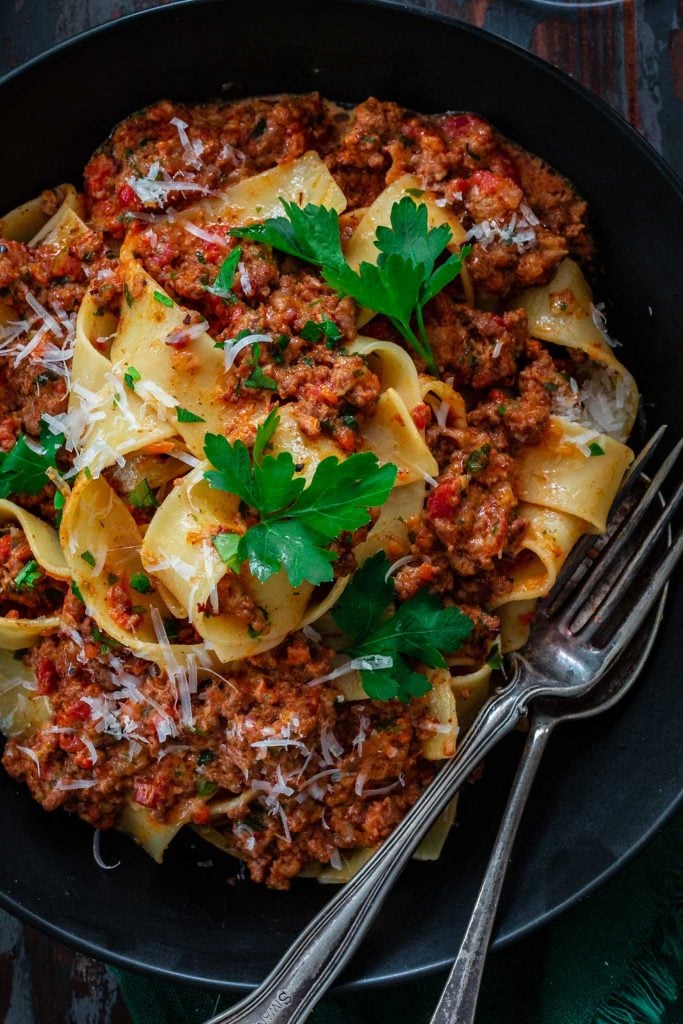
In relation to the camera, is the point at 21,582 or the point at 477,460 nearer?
the point at 477,460

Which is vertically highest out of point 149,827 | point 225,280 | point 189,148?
point 189,148

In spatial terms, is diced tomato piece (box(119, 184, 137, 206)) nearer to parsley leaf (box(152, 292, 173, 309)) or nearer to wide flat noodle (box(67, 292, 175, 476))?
parsley leaf (box(152, 292, 173, 309))

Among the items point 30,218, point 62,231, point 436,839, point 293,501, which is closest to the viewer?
point 293,501

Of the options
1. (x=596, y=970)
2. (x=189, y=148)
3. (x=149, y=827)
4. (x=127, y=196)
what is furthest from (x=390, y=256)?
(x=596, y=970)

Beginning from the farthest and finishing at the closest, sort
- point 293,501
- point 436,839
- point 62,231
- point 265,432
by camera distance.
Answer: point 62,231, point 436,839, point 265,432, point 293,501

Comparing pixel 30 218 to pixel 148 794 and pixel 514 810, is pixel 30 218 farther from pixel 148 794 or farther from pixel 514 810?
pixel 514 810

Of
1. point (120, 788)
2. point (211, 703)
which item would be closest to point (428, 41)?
point (211, 703)

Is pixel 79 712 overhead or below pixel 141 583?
below
